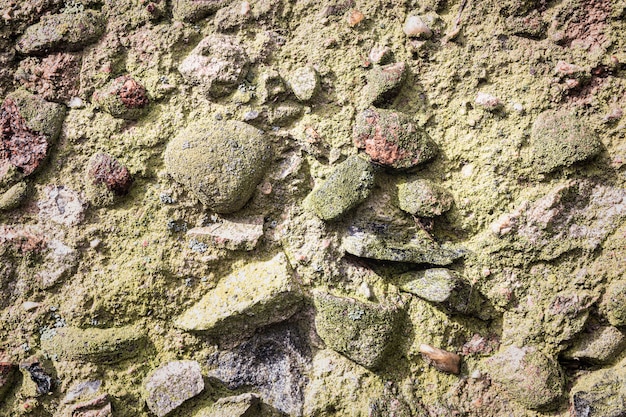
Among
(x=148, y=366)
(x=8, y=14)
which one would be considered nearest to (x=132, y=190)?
(x=148, y=366)

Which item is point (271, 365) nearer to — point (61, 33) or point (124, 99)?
point (124, 99)

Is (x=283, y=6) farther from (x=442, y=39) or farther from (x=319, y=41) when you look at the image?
(x=442, y=39)

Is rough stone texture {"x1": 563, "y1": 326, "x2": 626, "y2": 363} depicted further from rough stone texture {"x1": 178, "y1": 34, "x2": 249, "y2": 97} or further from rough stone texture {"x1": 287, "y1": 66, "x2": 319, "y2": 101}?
rough stone texture {"x1": 178, "y1": 34, "x2": 249, "y2": 97}

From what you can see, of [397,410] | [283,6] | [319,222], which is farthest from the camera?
[283,6]

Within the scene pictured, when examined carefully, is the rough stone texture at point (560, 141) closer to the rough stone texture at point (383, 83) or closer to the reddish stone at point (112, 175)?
the rough stone texture at point (383, 83)

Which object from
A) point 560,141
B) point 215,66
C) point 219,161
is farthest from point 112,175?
point 560,141

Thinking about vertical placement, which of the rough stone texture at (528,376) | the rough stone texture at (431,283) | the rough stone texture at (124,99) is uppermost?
the rough stone texture at (124,99)

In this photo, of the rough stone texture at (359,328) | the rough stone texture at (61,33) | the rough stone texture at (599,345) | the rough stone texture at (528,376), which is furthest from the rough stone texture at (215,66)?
the rough stone texture at (599,345)
